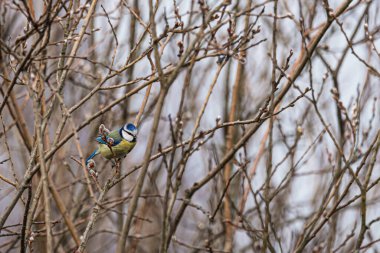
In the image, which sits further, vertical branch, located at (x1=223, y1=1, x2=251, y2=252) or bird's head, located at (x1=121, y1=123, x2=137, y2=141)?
vertical branch, located at (x1=223, y1=1, x2=251, y2=252)

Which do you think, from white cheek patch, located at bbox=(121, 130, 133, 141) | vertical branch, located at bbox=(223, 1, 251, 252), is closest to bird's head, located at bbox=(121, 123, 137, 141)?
white cheek patch, located at bbox=(121, 130, 133, 141)

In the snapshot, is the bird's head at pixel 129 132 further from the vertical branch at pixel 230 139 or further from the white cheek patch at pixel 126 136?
the vertical branch at pixel 230 139

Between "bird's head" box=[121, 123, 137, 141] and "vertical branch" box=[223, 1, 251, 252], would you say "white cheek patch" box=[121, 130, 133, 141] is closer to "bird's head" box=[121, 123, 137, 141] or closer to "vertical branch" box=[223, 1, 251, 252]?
"bird's head" box=[121, 123, 137, 141]

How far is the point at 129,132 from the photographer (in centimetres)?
337

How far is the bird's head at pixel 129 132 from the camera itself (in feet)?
10.8

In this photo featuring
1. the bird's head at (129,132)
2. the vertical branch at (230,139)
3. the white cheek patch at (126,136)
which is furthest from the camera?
the vertical branch at (230,139)

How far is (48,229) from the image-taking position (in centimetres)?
212

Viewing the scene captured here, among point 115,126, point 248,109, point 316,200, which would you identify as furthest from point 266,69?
point 115,126

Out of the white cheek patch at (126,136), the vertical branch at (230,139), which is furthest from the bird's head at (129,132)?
the vertical branch at (230,139)

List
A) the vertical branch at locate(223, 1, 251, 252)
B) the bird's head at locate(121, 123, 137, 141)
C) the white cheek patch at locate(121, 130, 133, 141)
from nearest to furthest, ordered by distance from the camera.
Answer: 1. the bird's head at locate(121, 123, 137, 141)
2. the white cheek patch at locate(121, 130, 133, 141)
3. the vertical branch at locate(223, 1, 251, 252)

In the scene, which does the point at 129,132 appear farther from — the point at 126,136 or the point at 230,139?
the point at 230,139

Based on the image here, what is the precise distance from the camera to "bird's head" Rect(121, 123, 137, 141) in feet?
10.8

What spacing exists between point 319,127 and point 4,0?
5057 millimetres

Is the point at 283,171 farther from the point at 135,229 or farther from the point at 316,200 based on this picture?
the point at 135,229
